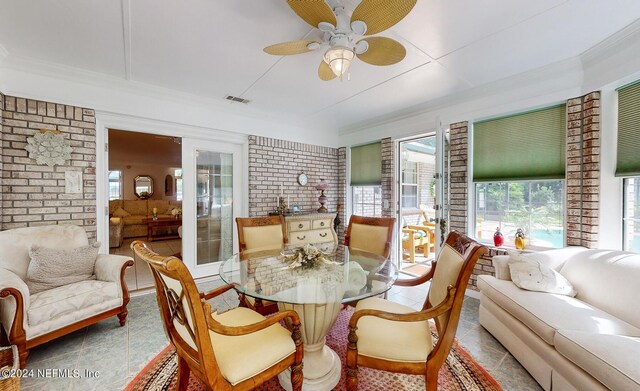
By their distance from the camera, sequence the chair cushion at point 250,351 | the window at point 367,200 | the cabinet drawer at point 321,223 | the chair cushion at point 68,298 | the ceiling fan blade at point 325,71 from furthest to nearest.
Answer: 1. the window at point 367,200
2. the cabinet drawer at point 321,223
3. the ceiling fan blade at point 325,71
4. the chair cushion at point 68,298
5. the chair cushion at point 250,351

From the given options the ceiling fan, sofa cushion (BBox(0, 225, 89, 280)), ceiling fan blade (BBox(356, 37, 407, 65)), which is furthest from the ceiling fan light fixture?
sofa cushion (BBox(0, 225, 89, 280))

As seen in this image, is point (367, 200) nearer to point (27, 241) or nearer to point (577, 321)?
point (577, 321)

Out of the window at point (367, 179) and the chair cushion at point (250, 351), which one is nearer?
the chair cushion at point (250, 351)

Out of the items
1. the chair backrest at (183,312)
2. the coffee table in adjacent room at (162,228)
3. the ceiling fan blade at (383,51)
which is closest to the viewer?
the chair backrest at (183,312)

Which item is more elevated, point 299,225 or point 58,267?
point 299,225

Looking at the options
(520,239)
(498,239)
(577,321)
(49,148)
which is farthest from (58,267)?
(520,239)

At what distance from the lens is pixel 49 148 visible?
2451mm

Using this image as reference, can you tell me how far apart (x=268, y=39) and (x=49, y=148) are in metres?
2.47

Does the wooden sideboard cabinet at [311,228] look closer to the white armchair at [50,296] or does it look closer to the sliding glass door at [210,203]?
the sliding glass door at [210,203]

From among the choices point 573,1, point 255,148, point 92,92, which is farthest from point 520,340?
point 92,92

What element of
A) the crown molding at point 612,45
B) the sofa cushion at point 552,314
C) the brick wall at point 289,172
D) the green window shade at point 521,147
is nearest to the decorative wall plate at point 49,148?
the brick wall at point 289,172

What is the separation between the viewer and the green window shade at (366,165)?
427cm

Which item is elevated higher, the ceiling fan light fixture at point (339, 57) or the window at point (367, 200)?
the ceiling fan light fixture at point (339, 57)

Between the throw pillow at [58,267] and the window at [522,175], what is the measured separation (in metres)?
4.32
